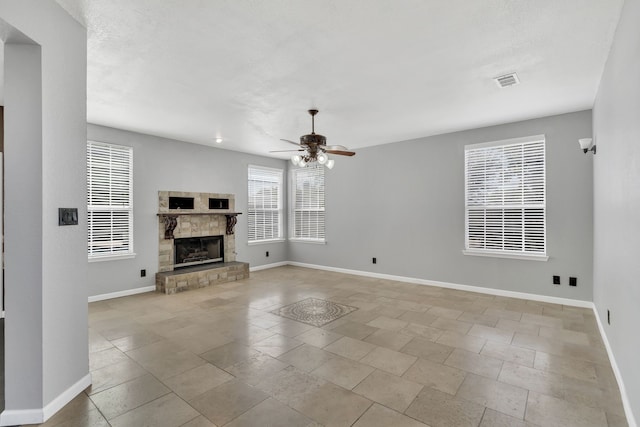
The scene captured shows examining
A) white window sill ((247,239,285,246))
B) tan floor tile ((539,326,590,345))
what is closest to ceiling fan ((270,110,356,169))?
tan floor tile ((539,326,590,345))

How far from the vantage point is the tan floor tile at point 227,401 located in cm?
216

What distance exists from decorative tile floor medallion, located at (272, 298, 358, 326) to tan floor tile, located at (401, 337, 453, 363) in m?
1.11

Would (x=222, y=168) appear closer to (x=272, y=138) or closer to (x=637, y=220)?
(x=272, y=138)

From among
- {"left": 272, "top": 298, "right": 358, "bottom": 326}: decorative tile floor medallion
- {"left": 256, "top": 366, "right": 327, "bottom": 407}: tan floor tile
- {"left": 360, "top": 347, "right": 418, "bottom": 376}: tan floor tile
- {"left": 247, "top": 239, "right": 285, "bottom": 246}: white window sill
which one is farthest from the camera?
{"left": 247, "top": 239, "right": 285, "bottom": 246}: white window sill

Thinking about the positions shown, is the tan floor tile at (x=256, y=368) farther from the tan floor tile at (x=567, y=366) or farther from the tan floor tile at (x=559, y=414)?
the tan floor tile at (x=567, y=366)

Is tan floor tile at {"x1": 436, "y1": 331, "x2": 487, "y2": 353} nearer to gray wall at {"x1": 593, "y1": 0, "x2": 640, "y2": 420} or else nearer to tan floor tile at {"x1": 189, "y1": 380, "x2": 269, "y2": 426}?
gray wall at {"x1": 593, "y1": 0, "x2": 640, "y2": 420}

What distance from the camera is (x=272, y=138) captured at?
5.92 metres

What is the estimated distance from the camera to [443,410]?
2211mm

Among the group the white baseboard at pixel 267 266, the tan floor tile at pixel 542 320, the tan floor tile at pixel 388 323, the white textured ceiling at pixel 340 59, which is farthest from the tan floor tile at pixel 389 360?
the white baseboard at pixel 267 266

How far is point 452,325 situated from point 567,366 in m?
1.18

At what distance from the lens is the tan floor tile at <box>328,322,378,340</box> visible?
3562 mm

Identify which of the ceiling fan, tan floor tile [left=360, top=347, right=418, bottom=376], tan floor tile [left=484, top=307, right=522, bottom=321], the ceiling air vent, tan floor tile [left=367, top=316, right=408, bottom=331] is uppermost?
the ceiling air vent

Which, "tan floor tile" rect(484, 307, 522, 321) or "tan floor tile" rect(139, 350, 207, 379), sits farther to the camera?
"tan floor tile" rect(484, 307, 522, 321)

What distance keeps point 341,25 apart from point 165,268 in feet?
17.0
